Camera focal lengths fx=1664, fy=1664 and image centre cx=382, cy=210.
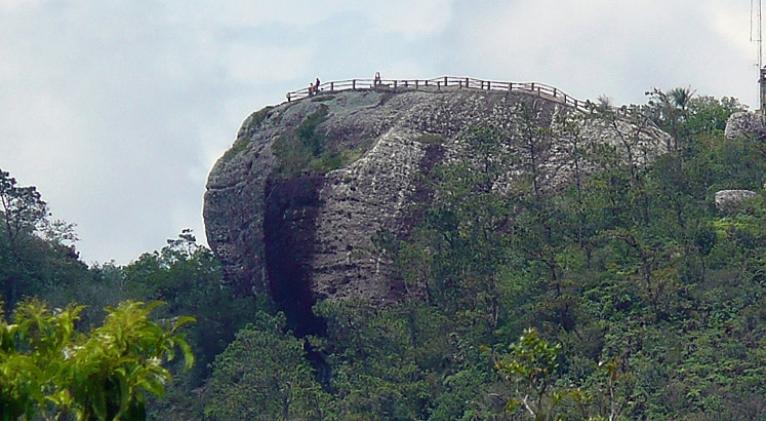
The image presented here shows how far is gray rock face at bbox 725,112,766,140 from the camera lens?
48.5 meters

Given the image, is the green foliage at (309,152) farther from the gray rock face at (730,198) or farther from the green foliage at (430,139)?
the gray rock face at (730,198)

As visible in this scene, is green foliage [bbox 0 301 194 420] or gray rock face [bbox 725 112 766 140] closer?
green foliage [bbox 0 301 194 420]

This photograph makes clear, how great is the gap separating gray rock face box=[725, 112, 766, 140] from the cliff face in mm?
2081

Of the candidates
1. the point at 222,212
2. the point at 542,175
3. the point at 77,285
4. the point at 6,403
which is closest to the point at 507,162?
the point at 542,175

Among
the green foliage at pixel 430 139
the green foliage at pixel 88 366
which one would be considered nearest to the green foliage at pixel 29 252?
the green foliage at pixel 430 139

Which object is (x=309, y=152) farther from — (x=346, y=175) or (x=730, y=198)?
(x=730, y=198)

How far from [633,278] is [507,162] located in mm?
6892

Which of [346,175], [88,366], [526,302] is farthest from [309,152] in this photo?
[88,366]

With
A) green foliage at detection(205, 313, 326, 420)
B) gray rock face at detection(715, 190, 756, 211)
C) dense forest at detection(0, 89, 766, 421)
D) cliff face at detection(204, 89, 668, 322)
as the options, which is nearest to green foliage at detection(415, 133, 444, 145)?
cliff face at detection(204, 89, 668, 322)

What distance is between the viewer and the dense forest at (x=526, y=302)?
37719 millimetres

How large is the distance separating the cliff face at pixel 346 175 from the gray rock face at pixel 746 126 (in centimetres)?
208

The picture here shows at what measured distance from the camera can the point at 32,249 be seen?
5069 centimetres

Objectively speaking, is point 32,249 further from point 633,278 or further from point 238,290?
point 633,278

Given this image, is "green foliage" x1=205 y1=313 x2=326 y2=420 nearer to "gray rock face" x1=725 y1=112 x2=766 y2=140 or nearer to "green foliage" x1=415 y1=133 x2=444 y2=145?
"green foliage" x1=415 y1=133 x2=444 y2=145
